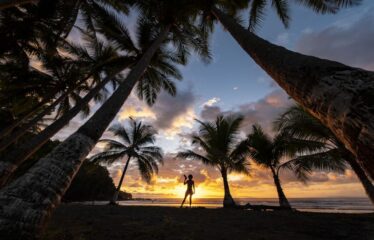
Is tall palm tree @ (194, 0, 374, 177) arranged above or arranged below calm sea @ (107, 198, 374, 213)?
below

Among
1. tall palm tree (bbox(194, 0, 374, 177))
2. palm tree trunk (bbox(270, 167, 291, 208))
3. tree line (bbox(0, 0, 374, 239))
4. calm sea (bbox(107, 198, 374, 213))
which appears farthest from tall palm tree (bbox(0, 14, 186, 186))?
calm sea (bbox(107, 198, 374, 213))

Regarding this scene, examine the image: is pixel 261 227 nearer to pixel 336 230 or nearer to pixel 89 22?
pixel 336 230

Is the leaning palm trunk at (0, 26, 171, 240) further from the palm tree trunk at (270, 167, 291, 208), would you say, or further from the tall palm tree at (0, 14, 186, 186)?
the palm tree trunk at (270, 167, 291, 208)

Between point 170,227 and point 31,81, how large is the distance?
Result: 9962mm

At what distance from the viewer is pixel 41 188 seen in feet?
6.93

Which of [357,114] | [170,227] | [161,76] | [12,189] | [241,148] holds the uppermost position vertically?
[161,76]

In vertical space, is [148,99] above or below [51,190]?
above

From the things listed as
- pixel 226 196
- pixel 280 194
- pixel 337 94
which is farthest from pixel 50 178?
pixel 280 194

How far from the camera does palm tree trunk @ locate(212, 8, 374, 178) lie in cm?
136

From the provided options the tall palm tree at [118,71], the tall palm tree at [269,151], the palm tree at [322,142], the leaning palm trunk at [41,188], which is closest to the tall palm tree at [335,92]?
the leaning palm trunk at [41,188]

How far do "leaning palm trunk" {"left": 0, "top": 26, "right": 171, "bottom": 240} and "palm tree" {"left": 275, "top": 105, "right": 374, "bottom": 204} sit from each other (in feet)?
32.7

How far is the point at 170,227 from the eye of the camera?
18.6ft

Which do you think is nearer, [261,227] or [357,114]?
[357,114]

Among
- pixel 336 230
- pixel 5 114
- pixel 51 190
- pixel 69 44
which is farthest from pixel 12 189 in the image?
pixel 5 114
